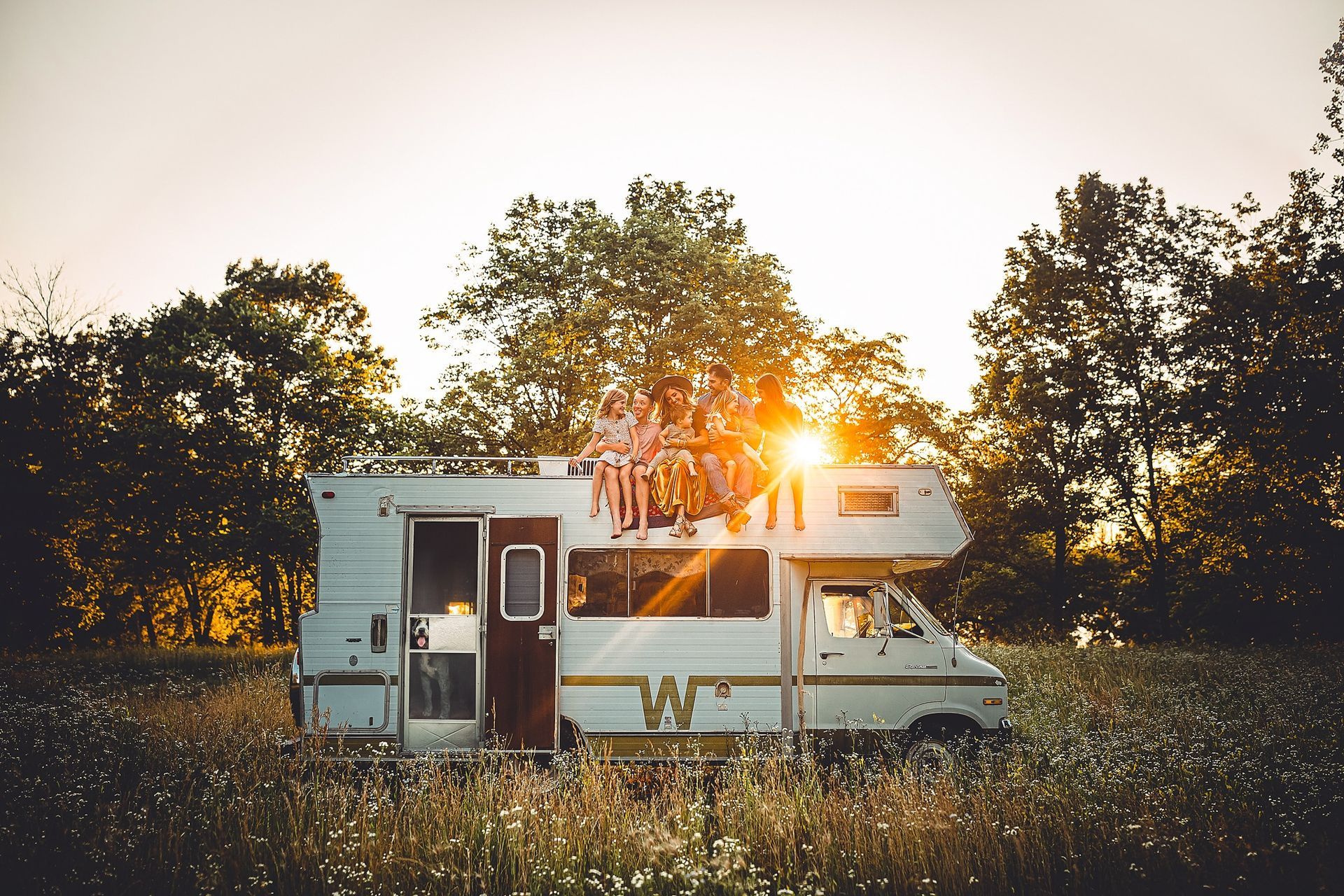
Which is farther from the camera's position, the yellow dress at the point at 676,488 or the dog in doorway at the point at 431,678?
the yellow dress at the point at 676,488

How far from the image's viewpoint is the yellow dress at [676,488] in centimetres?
928

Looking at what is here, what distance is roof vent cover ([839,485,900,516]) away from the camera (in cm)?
935

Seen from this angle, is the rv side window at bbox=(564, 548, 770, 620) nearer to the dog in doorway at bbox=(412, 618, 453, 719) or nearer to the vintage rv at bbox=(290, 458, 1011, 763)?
the vintage rv at bbox=(290, 458, 1011, 763)

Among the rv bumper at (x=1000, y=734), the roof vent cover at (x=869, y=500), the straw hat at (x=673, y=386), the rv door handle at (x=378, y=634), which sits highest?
the straw hat at (x=673, y=386)

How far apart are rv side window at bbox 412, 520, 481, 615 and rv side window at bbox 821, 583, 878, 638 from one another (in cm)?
366

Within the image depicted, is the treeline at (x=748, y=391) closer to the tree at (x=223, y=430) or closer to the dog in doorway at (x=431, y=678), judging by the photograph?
the tree at (x=223, y=430)

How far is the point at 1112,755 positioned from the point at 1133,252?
2328 cm

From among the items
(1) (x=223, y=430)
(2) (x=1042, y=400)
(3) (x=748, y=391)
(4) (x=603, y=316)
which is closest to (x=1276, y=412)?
(2) (x=1042, y=400)

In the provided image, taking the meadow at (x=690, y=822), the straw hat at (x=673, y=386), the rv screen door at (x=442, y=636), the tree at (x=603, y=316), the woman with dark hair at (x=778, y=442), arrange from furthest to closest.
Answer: the tree at (x=603, y=316), the straw hat at (x=673, y=386), the woman with dark hair at (x=778, y=442), the rv screen door at (x=442, y=636), the meadow at (x=690, y=822)

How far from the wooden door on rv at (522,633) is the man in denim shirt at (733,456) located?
5.49 feet

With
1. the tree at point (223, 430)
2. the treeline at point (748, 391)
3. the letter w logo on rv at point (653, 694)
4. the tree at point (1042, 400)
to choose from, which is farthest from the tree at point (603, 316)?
the letter w logo on rv at point (653, 694)

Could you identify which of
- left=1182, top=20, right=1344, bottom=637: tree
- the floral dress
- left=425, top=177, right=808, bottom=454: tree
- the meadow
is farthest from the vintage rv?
left=1182, top=20, right=1344, bottom=637: tree

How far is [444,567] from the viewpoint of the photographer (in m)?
9.19

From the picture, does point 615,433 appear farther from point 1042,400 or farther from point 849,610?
point 1042,400
